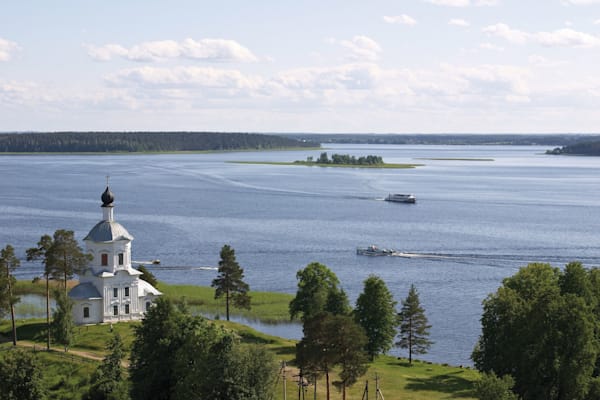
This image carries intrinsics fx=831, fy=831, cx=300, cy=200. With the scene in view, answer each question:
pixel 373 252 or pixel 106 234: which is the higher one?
pixel 106 234

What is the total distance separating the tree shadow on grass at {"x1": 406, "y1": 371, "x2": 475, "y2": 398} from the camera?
52.4 metres

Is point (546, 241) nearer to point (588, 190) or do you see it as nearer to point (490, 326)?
point (490, 326)

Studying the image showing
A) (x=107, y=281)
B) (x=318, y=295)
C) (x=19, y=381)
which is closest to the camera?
(x=19, y=381)

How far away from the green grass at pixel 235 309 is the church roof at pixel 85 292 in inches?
443

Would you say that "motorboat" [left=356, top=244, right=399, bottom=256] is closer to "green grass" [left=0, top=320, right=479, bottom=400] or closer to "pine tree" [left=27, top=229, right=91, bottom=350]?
"green grass" [left=0, top=320, right=479, bottom=400]

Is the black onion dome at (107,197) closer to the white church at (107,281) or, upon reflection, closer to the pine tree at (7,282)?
the white church at (107,281)

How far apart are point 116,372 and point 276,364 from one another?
1107 cm

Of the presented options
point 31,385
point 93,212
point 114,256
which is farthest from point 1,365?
point 93,212

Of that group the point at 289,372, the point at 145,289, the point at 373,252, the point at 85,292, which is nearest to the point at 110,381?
the point at 289,372

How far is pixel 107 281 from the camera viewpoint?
66312 mm

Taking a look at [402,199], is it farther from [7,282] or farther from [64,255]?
[7,282]

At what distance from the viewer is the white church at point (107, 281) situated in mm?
65938

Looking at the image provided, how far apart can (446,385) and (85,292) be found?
29.4 m

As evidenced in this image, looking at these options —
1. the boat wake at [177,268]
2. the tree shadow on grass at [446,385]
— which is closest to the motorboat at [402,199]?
the boat wake at [177,268]
